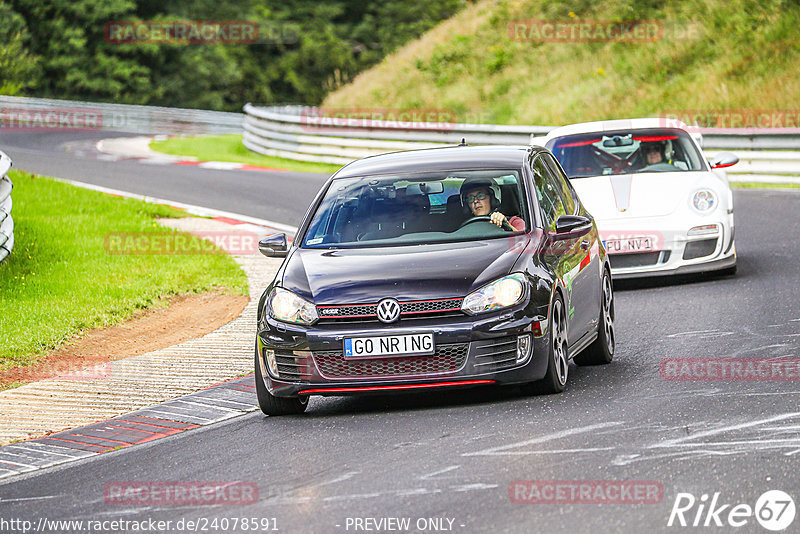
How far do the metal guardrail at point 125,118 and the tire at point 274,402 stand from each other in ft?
118

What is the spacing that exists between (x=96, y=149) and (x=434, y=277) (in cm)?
2703

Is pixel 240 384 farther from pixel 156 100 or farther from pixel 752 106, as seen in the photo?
pixel 156 100

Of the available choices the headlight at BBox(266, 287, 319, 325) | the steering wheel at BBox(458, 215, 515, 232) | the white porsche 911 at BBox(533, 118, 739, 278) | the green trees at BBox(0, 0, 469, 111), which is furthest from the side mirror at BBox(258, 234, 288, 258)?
the green trees at BBox(0, 0, 469, 111)

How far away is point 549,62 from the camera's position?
35.8 m

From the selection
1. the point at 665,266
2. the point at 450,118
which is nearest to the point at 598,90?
the point at 450,118

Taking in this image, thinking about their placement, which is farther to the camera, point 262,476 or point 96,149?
point 96,149

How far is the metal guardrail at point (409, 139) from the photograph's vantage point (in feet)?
70.9

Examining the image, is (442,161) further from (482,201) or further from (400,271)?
(400,271)

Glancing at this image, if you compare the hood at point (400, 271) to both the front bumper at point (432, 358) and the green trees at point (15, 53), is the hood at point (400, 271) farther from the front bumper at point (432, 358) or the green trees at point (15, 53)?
the green trees at point (15, 53)

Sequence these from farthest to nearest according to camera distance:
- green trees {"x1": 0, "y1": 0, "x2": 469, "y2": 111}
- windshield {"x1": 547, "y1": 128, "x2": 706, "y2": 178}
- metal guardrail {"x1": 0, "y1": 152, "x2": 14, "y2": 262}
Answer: green trees {"x1": 0, "y1": 0, "x2": 469, "y2": 111}, windshield {"x1": 547, "y1": 128, "x2": 706, "y2": 178}, metal guardrail {"x1": 0, "y1": 152, "x2": 14, "y2": 262}

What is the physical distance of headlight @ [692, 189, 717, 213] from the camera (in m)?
12.7

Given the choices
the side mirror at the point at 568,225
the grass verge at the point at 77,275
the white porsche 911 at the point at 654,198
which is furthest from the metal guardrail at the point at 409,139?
the side mirror at the point at 568,225

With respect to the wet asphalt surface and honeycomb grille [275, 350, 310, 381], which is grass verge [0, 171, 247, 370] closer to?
honeycomb grille [275, 350, 310, 381]

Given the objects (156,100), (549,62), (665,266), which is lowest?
(156,100)
